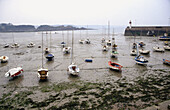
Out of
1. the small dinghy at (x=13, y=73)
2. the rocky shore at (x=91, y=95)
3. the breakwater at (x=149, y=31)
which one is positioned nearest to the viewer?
the rocky shore at (x=91, y=95)

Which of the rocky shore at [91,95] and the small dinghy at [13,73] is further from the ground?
the small dinghy at [13,73]

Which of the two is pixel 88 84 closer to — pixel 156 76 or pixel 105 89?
pixel 105 89

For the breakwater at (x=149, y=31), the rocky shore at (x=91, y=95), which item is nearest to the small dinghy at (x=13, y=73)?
the rocky shore at (x=91, y=95)

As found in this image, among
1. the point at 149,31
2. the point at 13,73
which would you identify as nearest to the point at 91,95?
the point at 13,73

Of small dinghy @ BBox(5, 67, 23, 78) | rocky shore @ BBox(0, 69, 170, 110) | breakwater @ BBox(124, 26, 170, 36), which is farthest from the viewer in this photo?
breakwater @ BBox(124, 26, 170, 36)

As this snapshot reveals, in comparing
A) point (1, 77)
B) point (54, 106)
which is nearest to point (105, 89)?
point (54, 106)

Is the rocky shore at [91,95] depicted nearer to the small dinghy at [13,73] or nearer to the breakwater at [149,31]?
the small dinghy at [13,73]

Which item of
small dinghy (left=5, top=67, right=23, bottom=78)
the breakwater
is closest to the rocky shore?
small dinghy (left=5, top=67, right=23, bottom=78)

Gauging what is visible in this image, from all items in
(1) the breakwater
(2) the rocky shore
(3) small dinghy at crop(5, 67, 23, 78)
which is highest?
(1) the breakwater

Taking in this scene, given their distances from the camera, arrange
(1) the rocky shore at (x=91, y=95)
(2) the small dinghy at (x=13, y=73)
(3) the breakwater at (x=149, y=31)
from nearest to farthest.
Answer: (1) the rocky shore at (x=91, y=95) < (2) the small dinghy at (x=13, y=73) < (3) the breakwater at (x=149, y=31)

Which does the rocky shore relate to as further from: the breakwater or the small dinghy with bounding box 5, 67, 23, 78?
the breakwater

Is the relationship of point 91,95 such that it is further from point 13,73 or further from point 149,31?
point 149,31

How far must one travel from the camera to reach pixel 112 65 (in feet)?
61.6

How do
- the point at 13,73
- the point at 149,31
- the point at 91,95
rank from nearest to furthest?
1. the point at 91,95
2. the point at 13,73
3. the point at 149,31
